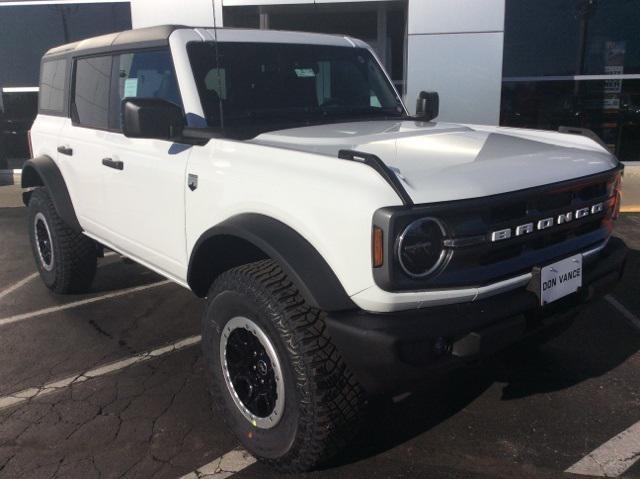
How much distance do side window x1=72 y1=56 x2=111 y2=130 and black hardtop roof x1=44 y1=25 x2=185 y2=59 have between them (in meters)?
0.07

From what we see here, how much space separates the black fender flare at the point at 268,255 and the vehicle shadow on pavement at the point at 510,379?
0.52 m

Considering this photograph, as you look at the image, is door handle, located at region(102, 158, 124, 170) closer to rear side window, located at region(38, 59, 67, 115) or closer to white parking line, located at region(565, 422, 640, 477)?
rear side window, located at region(38, 59, 67, 115)

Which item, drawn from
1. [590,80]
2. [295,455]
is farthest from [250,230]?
[590,80]

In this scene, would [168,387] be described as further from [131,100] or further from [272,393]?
[131,100]

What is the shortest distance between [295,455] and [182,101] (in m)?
1.87

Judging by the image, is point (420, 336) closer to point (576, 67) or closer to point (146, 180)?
point (146, 180)

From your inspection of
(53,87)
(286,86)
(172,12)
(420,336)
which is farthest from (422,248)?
(172,12)

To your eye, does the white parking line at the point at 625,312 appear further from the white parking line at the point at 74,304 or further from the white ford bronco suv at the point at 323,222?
the white parking line at the point at 74,304

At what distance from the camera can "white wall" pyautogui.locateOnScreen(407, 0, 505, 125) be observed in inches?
353

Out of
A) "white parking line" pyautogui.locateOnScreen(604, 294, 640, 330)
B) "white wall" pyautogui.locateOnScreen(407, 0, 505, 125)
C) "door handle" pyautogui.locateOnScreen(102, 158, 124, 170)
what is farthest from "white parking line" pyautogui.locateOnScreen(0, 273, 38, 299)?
"white wall" pyautogui.locateOnScreen(407, 0, 505, 125)

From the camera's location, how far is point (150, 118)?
2840 mm

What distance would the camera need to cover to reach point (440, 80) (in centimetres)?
927

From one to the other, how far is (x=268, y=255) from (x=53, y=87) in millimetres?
3371

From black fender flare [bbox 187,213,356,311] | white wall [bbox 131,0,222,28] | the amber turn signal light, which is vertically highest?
white wall [bbox 131,0,222,28]
